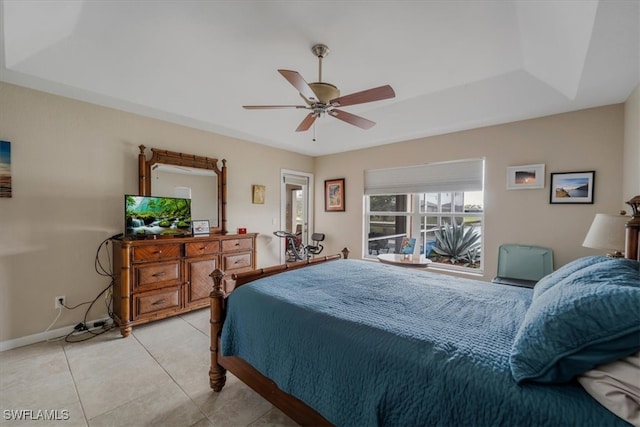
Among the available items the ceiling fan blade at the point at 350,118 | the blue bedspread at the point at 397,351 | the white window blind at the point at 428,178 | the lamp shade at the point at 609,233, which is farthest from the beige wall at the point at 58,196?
the lamp shade at the point at 609,233

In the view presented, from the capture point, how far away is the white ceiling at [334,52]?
1896mm

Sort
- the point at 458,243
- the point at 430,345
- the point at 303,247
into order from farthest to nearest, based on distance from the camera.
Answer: the point at 303,247, the point at 458,243, the point at 430,345

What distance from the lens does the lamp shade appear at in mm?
2006

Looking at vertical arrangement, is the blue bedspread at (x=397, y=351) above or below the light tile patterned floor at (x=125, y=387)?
above

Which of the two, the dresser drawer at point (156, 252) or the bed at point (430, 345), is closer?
the bed at point (430, 345)

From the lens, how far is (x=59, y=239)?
2764 millimetres

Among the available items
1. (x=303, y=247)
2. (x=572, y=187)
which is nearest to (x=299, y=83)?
(x=572, y=187)

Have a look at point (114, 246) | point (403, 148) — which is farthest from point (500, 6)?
point (114, 246)

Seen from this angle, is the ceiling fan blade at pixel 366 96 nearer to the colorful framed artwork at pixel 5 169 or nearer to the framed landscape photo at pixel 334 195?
the framed landscape photo at pixel 334 195

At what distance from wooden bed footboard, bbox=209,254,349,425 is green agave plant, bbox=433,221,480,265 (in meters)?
2.89

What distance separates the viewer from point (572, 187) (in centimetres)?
296

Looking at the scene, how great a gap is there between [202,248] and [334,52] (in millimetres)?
2751

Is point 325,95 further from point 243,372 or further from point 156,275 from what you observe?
point 156,275

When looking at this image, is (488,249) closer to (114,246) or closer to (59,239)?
(114,246)
